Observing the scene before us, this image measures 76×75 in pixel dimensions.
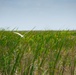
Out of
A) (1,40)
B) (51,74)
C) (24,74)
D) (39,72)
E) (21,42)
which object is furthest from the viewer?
(1,40)

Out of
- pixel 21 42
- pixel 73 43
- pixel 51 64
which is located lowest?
pixel 51 64

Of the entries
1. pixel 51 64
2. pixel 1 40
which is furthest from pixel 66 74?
pixel 1 40

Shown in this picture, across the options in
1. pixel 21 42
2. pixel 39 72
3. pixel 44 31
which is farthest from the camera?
pixel 44 31

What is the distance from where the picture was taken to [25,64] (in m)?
2.84

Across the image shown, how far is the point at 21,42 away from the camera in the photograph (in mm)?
3430

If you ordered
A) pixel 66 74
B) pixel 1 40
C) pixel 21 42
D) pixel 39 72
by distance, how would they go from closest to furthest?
pixel 39 72 → pixel 21 42 → pixel 66 74 → pixel 1 40

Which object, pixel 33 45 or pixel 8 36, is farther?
pixel 8 36

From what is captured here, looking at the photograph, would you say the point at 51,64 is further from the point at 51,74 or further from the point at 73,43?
the point at 73,43

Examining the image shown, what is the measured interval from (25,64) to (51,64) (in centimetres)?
38

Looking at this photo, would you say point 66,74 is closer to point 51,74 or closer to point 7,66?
point 51,74

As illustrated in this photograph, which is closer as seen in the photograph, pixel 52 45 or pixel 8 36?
pixel 52 45

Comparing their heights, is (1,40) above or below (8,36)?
below

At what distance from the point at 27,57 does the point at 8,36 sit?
2246 millimetres

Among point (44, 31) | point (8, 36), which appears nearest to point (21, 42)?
point (8, 36)
